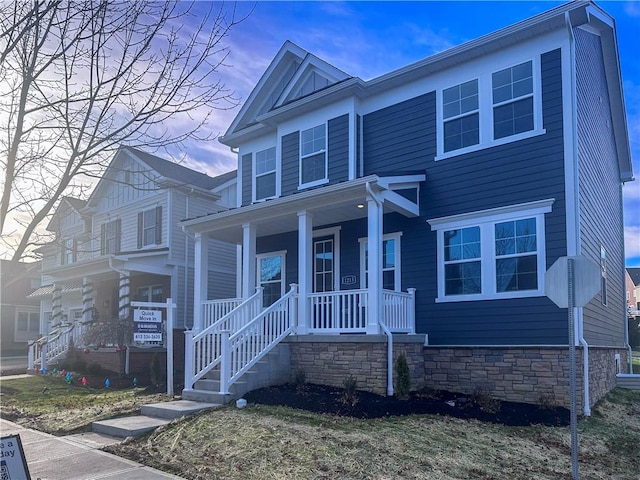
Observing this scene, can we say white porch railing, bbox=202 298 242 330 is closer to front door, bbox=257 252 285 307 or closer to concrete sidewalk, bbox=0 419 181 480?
front door, bbox=257 252 285 307

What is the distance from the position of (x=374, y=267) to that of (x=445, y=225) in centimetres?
207

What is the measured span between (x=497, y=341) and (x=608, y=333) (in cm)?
487

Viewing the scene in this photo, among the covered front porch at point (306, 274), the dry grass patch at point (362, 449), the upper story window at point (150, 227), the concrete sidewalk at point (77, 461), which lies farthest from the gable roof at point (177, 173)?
the dry grass patch at point (362, 449)

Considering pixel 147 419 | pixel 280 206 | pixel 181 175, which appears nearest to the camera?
pixel 147 419

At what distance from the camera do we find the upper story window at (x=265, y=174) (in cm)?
1530

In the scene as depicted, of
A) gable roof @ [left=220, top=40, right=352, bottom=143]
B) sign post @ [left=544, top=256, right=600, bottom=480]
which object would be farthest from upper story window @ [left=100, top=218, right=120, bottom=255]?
sign post @ [left=544, top=256, right=600, bottom=480]

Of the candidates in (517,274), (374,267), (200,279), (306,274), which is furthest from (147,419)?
(517,274)

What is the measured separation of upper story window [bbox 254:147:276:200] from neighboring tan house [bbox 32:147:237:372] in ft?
12.3

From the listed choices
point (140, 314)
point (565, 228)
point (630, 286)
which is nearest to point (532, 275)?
point (565, 228)

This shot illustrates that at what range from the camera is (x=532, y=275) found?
10.3 meters

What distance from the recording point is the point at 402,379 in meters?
9.65

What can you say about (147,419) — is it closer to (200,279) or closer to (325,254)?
(200,279)

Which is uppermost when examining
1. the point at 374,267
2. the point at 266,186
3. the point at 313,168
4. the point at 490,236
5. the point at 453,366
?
the point at 313,168

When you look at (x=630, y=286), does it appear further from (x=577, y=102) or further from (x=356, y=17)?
(x=356, y=17)
